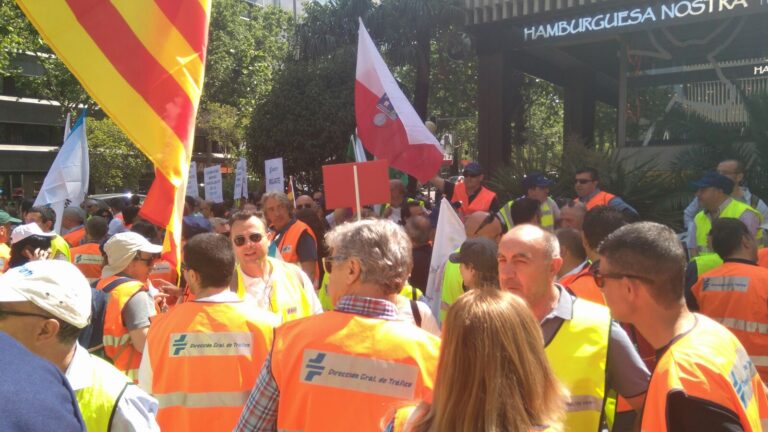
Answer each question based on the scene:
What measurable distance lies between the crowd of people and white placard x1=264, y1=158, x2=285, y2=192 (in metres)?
6.61

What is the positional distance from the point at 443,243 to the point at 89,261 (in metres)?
3.22

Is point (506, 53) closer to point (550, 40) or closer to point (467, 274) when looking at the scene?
point (550, 40)

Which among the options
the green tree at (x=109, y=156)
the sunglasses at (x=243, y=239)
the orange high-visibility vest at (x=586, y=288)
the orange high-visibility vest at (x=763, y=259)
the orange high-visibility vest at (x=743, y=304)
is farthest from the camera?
the green tree at (x=109, y=156)

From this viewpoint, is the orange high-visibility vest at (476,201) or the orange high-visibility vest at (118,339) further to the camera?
the orange high-visibility vest at (476,201)

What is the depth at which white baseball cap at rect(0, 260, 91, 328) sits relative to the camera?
2.52 meters

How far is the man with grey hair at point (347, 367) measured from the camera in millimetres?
2611

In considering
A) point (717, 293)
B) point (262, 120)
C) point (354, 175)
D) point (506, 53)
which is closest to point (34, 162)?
point (262, 120)

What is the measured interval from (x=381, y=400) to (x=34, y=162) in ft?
165

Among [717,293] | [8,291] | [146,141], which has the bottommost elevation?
[717,293]

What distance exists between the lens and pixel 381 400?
103 inches

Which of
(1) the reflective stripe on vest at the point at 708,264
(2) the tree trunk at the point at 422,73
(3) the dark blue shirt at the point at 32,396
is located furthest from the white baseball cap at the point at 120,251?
(2) the tree trunk at the point at 422,73

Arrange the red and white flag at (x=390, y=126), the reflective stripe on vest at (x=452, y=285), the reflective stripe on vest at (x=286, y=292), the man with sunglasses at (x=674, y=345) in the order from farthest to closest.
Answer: the red and white flag at (x=390, y=126) < the reflective stripe on vest at (x=452, y=285) < the reflective stripe on vest at (x=286, y=292) < the man with sunglasses at (x=674, y=345)

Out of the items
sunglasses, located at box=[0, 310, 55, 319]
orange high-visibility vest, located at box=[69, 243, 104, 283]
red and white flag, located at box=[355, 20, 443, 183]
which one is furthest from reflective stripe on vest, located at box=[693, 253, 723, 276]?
orange high-visibility vest, located at box=[69, 243, 104, 283]

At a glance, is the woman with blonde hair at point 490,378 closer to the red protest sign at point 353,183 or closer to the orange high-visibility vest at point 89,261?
the red protest sign at point 353,183
